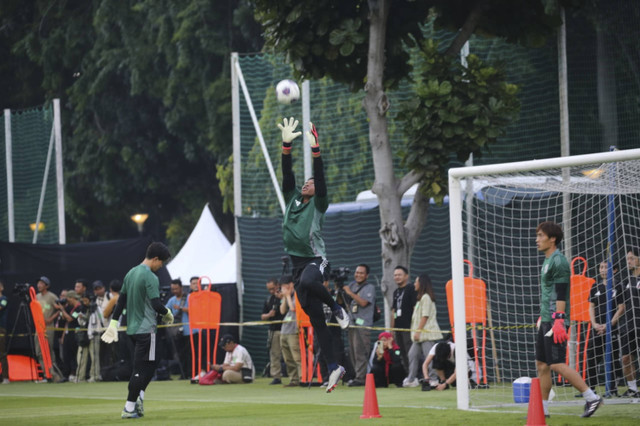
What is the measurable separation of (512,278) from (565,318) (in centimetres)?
784

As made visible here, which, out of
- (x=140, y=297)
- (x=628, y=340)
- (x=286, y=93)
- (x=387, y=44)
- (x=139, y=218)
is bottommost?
(x=628, y=340)

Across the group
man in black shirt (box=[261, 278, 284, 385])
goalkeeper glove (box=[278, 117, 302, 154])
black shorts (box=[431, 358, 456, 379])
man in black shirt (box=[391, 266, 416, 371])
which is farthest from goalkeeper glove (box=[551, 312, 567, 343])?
man in black shirt (box=[261, 278, 284, 385])

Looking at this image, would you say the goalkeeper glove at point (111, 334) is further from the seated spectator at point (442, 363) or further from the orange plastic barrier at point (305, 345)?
the orange plastic barrier at point (305, 345)

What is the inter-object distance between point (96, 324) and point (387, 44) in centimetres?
964

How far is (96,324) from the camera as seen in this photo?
A: 23.4 meters

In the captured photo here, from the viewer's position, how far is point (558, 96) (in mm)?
20234

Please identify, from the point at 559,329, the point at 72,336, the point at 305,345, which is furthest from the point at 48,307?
the point at 559,329

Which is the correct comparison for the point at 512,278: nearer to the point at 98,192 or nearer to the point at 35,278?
the point at 35,278

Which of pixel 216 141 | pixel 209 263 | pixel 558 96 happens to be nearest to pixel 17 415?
pixel 558 96

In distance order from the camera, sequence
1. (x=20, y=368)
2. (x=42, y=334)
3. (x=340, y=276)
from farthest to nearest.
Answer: (x=20, y=368)
(x=42, y=334)
(x=340, y=276)

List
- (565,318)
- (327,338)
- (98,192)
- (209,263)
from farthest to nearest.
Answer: (98,192) → (209,263) → (327,338) → (565,318)

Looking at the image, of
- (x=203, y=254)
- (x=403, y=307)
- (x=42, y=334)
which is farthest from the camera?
(x=203, y=254)

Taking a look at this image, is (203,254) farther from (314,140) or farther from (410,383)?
(314,140)

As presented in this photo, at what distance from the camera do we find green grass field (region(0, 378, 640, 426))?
37.1ft
